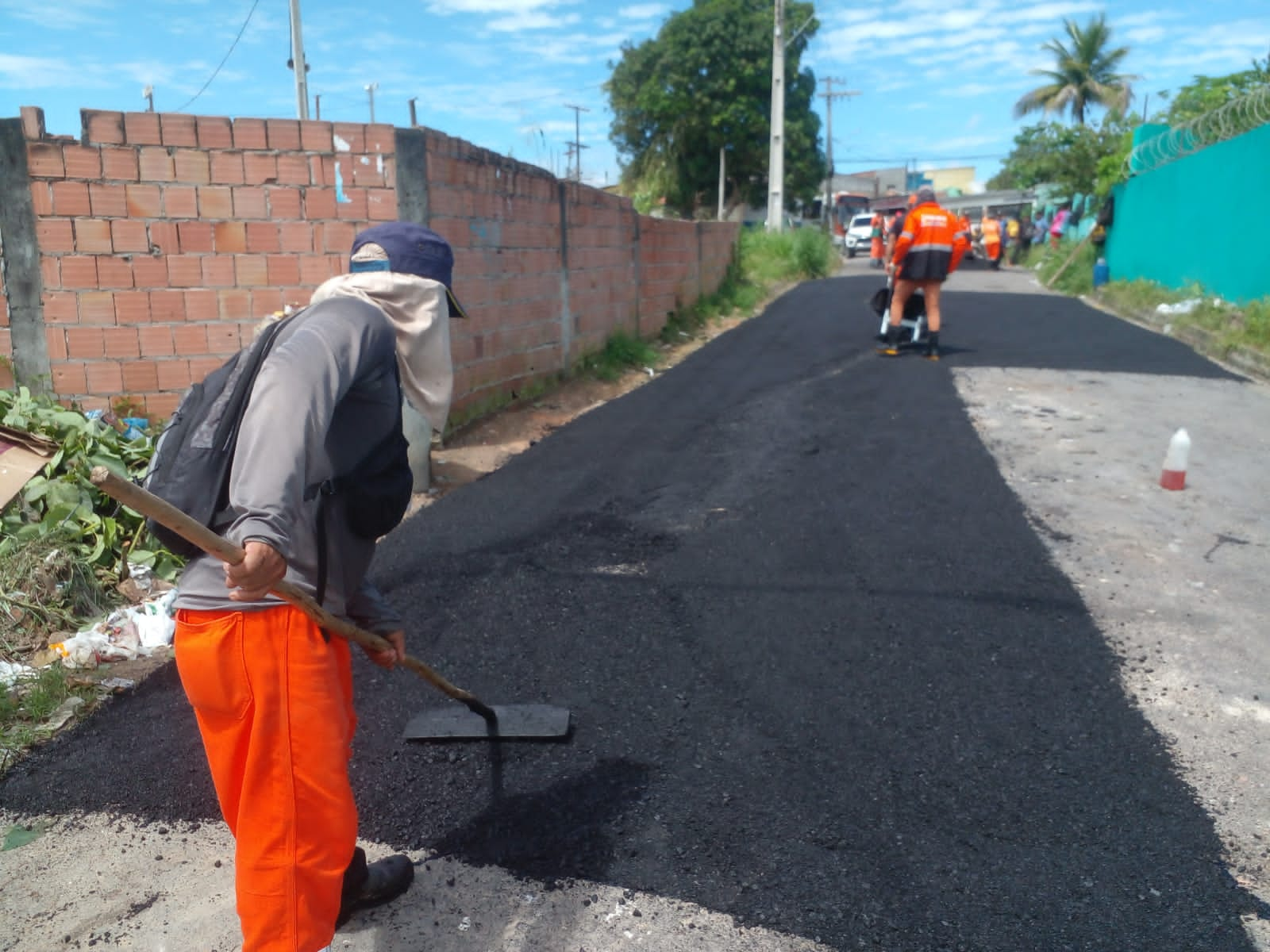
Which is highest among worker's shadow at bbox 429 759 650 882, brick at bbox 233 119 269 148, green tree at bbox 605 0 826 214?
green tree at bbox 605 0 826 214

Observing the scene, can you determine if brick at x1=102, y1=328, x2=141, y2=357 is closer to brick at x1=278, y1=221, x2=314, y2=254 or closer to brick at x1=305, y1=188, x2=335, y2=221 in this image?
brick at x1=278, y1=221, x2=314, y2=254

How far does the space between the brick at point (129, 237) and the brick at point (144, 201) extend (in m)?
0.06

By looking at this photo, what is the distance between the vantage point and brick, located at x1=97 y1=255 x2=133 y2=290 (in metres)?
5.93

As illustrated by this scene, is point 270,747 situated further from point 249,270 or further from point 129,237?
point 129,237

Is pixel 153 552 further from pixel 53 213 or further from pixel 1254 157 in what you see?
pixel 1254 157

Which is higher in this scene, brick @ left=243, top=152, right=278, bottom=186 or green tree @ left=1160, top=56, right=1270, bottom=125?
green tree @ left=1160, top=56, right=1270, bottom=125

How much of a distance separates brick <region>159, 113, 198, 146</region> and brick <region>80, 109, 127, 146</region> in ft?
0.72

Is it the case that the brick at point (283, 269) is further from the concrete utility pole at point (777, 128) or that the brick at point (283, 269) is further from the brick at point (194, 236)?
the concrete utility pole at point (777, 128)

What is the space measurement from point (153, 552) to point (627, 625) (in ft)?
7.89

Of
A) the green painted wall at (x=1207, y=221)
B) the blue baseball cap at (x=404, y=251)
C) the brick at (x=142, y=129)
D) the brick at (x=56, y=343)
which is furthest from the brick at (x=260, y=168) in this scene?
the green painted wall at (x=1207, y=221)

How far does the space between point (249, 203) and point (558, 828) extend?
4.75 m

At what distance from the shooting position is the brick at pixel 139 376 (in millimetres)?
6066

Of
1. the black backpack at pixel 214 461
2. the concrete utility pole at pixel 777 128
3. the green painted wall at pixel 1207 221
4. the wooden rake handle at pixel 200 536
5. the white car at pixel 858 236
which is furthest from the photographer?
the white car at pixel 858 236

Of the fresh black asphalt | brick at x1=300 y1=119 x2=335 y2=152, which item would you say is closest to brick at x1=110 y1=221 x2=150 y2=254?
brick at x1=300 y1=119 x2=335 y2=152
